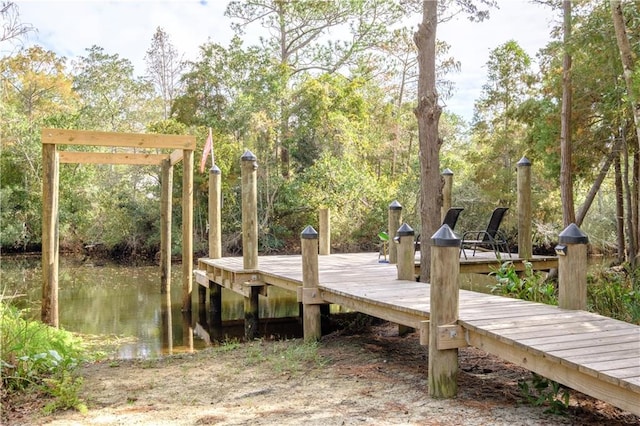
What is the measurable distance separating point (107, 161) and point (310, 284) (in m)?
6.92

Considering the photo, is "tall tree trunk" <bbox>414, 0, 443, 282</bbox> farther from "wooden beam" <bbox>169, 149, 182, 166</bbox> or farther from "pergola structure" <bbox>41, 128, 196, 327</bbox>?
"wooden beam" <bbox>169, 149, 182, 166</bbox>

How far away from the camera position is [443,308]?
4.34 m

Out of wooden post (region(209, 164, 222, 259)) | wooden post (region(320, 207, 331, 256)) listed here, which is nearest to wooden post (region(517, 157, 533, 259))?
wooden post (region(320, 207, 331, 256))

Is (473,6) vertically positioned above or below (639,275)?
above

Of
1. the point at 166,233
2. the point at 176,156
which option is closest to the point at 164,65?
the point at 176,156

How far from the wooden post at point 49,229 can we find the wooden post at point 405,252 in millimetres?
5160

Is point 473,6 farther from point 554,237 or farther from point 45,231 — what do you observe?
point 554,237

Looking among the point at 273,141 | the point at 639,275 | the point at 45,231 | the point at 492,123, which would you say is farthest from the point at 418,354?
the point at 492,123

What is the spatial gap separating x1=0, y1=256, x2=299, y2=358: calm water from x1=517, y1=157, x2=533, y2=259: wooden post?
3857 millimetres

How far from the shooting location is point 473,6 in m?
8.05

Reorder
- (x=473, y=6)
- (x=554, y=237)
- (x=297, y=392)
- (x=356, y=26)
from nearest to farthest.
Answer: (x=297, y=392)
(x=473, y=6)
(x=554, y=237)
(x=356, y=26)

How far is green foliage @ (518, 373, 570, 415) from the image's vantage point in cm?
389

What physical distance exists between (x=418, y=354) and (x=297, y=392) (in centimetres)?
195

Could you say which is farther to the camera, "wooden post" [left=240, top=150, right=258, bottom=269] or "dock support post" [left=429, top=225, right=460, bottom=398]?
"wooden post" [left=240, top=150, right=258, bottom=269]
